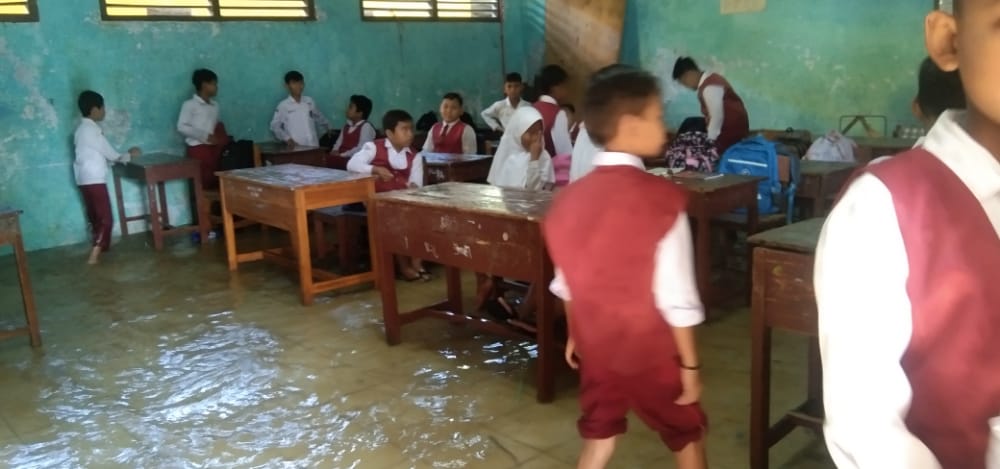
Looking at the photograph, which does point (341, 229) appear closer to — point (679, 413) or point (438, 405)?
point (438, 405)

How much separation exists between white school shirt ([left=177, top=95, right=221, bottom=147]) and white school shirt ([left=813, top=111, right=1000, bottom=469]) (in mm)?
6959

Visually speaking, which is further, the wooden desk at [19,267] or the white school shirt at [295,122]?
the white school shirt at [295,122]

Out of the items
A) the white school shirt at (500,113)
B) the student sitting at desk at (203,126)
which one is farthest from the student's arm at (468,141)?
the student sitting at desk at (203,126)

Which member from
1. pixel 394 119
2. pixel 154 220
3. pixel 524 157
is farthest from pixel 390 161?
pixel 154 220

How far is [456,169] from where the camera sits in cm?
586

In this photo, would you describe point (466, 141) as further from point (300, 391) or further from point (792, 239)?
point (792, 239)

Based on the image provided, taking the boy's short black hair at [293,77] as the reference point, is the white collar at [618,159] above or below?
below

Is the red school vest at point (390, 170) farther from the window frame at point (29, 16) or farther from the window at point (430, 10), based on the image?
the window at point (430, 10)

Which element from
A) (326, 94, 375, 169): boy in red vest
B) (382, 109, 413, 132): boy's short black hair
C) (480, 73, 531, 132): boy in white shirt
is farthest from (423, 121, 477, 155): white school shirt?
(382, 109, 413, 132): boy's short black hair

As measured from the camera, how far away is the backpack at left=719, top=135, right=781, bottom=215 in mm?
Answer: 4562

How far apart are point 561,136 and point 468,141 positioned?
1.17 meters

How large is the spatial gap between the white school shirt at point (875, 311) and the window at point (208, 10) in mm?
7240

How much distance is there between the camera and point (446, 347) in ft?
13.0

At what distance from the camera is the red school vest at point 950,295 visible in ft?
2.67
